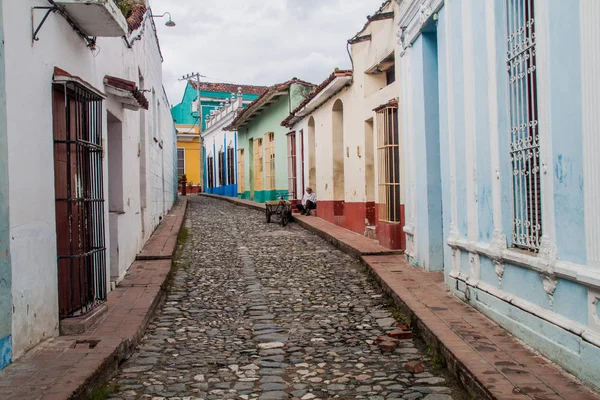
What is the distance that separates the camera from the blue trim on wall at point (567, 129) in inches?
154

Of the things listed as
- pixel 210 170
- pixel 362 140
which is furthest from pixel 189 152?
pixel 362 140

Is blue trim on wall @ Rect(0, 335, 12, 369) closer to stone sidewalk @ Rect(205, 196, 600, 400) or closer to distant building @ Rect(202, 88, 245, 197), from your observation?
stone sidewalk @ Rect(205, 196, 600, 400)

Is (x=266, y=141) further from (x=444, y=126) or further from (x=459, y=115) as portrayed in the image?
(x=459, y=115)

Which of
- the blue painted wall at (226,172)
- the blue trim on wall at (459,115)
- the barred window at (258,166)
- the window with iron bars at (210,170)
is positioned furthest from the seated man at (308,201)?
the window with iron bars at (210,170)

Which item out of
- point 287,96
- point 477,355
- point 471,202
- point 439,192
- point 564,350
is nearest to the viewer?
point 564,350

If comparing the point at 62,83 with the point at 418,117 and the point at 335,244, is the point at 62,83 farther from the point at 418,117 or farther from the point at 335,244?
the point at 335,244

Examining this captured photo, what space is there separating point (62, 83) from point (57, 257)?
1487mm

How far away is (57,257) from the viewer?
5332 millimetres

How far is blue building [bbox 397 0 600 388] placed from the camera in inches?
152

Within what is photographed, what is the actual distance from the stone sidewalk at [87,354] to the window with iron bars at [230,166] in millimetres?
22851

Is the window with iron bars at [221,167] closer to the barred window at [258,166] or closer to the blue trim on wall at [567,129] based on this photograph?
the barred window at [258,166]

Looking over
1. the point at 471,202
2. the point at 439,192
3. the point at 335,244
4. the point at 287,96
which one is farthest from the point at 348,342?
the point at 287,96

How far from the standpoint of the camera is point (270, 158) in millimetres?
23734

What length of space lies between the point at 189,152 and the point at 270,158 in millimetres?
17867
